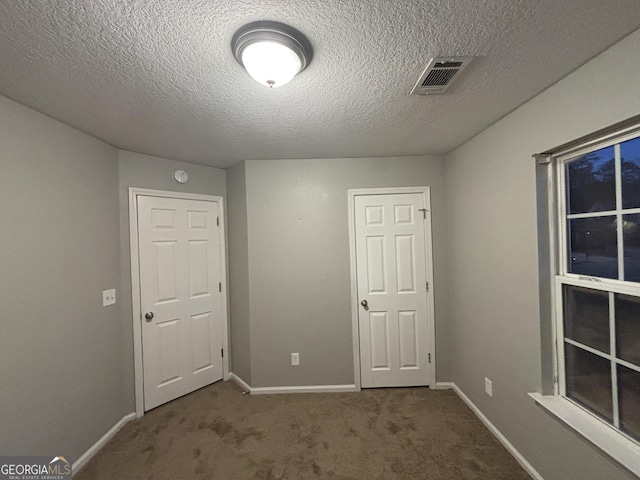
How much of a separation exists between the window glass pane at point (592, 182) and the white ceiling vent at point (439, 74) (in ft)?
2.80

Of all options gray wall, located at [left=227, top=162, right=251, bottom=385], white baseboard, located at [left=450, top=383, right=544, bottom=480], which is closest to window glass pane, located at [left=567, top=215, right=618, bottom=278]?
white baseboard, located at [left=450, top=383, right=544, bottom=480]

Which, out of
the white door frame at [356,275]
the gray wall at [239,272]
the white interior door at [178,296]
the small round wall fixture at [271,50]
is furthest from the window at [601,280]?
the white interior door at [178,296]

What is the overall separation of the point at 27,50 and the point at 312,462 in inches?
106

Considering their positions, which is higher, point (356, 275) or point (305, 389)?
point (356, 275)

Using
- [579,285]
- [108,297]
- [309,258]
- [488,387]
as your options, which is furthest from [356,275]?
[108,297]

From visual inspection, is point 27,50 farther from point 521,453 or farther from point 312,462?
point 521,453

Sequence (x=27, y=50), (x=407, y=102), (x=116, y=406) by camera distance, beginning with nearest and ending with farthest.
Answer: (x=27, y=50) < (x=407, y=102) < (x=116, y=406)

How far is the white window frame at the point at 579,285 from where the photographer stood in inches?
45.2

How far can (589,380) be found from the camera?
138 cm

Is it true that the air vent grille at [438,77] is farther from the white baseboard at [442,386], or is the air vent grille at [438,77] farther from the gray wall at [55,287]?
the white baseboard at [442,386]

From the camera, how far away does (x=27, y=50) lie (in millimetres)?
1038

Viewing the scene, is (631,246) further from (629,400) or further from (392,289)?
(392,289)

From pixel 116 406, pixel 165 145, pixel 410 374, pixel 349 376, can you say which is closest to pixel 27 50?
pixel 165 145

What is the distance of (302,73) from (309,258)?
1675 mm
